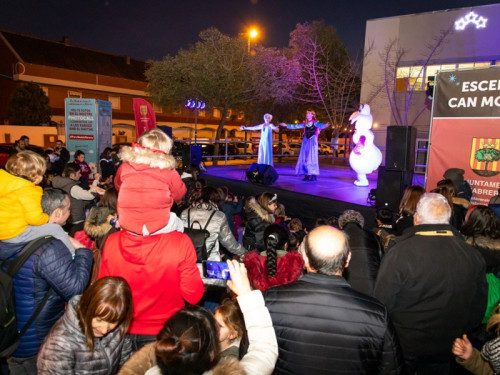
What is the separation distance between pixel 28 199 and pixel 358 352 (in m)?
2.06

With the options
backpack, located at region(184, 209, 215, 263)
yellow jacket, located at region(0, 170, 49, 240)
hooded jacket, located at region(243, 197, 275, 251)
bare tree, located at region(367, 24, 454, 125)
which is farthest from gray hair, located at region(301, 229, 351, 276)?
bare tree, located at region(367, 24, 454, 125)

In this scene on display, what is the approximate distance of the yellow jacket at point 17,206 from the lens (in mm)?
2217

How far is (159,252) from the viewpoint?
80.4 inches

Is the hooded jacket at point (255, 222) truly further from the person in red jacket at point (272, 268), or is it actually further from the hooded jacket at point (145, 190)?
the hooded jacket at point (145, 190)

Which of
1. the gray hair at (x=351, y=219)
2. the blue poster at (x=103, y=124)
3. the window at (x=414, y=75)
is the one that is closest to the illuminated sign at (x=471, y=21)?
the window at (x=414, y=75)

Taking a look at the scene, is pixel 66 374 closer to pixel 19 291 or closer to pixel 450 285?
pixel 19 291

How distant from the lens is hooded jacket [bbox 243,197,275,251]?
152 inches

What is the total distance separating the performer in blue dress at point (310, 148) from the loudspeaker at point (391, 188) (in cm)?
340

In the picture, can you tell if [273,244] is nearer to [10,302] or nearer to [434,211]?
[434,211]

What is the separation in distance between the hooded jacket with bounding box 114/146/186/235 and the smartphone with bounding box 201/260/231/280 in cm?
47

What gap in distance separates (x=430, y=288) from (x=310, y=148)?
8097 mm

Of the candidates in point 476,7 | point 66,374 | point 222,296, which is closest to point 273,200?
point 222,296

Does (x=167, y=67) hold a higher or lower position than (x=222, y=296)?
higher

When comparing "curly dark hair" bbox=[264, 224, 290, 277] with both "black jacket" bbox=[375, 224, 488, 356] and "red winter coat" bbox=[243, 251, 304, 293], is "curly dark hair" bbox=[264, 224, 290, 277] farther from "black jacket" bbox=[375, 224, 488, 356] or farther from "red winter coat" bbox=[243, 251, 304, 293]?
"black jacket" bbox=[375, 224, 488, 356]
